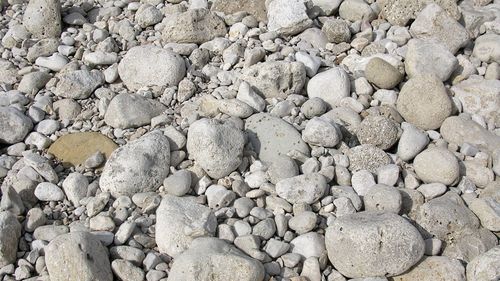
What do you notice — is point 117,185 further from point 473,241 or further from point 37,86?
point 473,241

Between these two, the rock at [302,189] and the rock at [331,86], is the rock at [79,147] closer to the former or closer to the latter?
the rock at [302,189]

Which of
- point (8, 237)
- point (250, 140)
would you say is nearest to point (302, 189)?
point (250, 140)

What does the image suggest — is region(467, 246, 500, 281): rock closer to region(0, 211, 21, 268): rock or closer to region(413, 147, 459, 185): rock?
region(413, 147, 459, 185): rock

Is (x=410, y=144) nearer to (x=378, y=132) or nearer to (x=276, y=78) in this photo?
(x=378, y=132)

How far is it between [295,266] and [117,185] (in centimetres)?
133

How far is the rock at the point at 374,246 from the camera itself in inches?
134

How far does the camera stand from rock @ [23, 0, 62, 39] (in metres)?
5.51

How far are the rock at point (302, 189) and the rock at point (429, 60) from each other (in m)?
1.57

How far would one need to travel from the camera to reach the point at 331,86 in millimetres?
4727

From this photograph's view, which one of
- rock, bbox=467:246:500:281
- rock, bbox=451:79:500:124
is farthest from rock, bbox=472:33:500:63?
rock, bbox=467:246:500:281

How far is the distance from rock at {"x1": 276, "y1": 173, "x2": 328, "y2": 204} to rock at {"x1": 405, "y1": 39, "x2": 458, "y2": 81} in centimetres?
157

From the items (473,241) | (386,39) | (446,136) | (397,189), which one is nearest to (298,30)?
(386,39)

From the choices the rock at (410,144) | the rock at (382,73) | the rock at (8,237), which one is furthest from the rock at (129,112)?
the rock at (410,144)

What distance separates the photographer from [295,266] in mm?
3539
